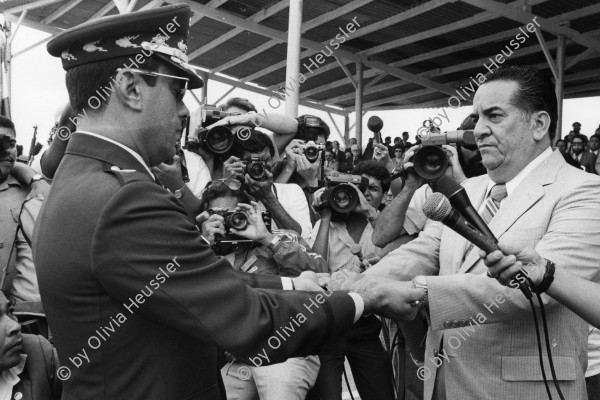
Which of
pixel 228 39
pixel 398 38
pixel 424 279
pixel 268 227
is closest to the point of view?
pixel 424 279

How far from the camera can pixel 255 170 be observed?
3.72 metres

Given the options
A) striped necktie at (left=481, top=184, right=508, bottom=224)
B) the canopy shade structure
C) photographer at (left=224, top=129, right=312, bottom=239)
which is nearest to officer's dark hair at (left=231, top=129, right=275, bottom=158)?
photographer at (left=224, top=129, right=312, bottom=239)

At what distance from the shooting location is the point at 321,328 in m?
1.75

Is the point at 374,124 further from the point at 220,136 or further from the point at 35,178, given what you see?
the point at 35,178

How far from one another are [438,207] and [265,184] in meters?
2.10

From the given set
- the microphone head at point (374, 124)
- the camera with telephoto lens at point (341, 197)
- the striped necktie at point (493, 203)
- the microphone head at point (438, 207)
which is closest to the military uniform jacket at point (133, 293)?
the microphone head at point (438, 207)

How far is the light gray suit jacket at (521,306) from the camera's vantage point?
6.86ft

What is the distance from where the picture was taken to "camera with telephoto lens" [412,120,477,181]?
3.41 metres

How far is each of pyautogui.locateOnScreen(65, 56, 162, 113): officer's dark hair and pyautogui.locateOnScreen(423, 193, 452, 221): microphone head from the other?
86cm

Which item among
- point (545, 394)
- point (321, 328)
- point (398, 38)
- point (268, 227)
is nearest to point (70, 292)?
point (321, 328)

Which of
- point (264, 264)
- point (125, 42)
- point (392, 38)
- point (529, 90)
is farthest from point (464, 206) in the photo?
Answer: point (392, 38)

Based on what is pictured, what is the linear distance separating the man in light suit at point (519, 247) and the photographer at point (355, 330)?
108 cm

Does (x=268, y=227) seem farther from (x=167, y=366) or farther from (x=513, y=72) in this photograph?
(x=167, y=366)

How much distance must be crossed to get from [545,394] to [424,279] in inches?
22.4
